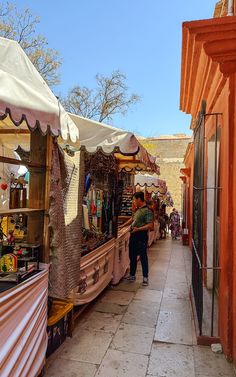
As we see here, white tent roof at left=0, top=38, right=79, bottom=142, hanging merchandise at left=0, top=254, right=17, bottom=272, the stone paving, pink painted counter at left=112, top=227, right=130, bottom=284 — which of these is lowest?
the stone paving

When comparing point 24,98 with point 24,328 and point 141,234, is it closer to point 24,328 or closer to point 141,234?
point 24,328

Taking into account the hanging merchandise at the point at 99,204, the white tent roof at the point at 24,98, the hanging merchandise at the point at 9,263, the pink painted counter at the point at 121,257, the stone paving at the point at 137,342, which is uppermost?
the white tent roof at the point at 24,98

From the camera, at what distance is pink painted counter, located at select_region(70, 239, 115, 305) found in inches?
159

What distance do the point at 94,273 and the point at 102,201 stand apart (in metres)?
1.62

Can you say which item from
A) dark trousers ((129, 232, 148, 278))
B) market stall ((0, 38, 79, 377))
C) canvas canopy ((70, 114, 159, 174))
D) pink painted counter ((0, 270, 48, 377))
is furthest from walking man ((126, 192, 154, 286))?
pink painted counter ((0, 270, 48, 377))

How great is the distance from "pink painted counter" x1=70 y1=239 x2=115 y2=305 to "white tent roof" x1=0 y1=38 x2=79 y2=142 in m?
2.01

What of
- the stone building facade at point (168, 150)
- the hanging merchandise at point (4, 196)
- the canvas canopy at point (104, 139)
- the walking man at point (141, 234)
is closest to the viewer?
the hanging merchandise at point (4, 196)

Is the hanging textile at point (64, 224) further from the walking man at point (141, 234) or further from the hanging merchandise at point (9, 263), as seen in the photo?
the walking man at point (141, 234)

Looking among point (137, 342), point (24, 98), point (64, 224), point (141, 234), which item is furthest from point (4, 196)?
point (141, 234)

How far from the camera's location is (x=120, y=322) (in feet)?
13.9

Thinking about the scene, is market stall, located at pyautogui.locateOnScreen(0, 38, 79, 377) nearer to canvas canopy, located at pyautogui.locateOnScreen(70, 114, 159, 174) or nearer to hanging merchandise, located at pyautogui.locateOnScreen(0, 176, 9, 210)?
hanging merchandise, located at pyautogui.locateOnScreen(0, 176, 9, 210)

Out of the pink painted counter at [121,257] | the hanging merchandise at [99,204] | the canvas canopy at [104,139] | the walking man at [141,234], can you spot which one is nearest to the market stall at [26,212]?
the canvas canopy at [104,139]

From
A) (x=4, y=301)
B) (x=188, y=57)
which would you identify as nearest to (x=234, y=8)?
(x=188, y=57)

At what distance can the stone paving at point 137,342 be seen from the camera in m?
3.06
